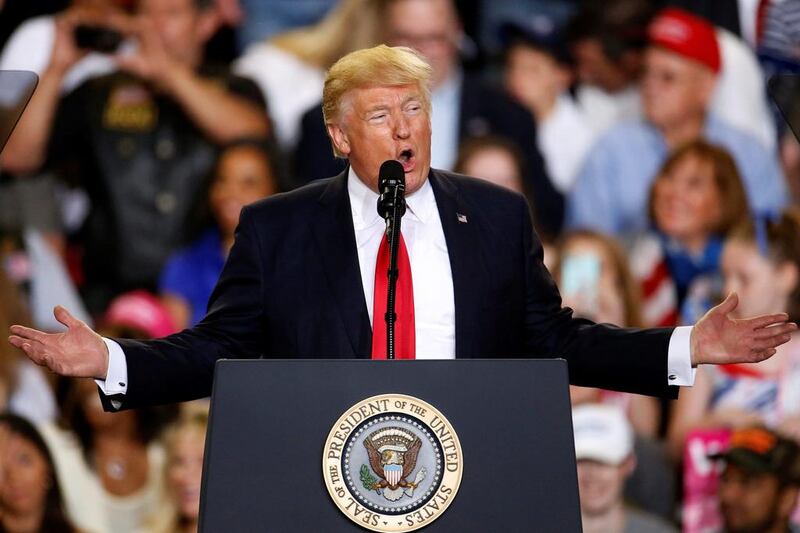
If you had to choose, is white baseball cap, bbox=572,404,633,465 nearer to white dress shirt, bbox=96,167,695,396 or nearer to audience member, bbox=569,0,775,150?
audience member, bbox=569,0,775,150

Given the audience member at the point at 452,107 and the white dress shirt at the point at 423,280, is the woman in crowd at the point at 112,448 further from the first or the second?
the white dress shirt at the point at 423,280

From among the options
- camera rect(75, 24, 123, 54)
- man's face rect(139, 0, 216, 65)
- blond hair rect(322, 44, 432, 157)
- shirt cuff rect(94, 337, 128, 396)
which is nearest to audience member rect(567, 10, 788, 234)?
man's face rect(139, 0, 216, 65)

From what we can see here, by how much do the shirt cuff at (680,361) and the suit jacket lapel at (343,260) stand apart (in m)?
0.53

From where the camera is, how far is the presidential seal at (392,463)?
6.14 feet

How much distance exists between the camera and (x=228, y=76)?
18.1 feet

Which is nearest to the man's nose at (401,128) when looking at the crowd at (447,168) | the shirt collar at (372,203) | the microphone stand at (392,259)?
the shirt collar at (372,203)

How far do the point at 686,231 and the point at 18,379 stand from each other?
110 inches

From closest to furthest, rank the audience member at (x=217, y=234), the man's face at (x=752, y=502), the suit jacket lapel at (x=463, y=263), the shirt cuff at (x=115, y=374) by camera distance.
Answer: the shirt cuff at (x=115, y=374) < the suit jacket lapel at (x=463, y=263) < the man's face at (x=752, y=502) < the audience member at (x=217, y=234)

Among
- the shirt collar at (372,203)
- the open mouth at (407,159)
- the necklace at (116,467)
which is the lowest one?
the necklace at (116,467)

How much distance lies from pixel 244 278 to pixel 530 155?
325cm

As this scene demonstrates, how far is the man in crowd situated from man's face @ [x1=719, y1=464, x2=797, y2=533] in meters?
2.40

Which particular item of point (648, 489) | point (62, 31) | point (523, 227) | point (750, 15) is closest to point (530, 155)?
point (750, 15)

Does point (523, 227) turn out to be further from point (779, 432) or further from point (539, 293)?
point (779, 432)

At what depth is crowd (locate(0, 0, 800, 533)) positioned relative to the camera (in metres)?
5.22
